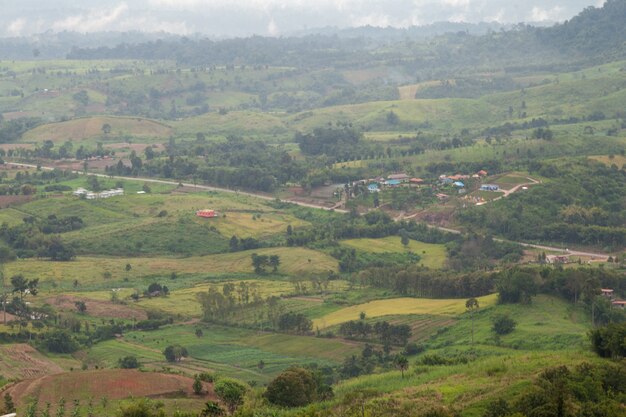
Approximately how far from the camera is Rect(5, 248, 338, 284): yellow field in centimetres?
7425

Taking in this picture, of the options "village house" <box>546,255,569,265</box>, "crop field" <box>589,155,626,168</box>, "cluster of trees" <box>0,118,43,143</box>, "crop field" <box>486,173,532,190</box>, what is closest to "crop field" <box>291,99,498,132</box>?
"cluster of trees" <box>0,118,43,143</box>

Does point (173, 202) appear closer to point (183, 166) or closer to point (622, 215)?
point (183, 166)

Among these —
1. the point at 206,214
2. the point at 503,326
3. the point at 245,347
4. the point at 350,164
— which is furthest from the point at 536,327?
the point at 350,164

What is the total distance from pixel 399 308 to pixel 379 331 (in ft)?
19.9

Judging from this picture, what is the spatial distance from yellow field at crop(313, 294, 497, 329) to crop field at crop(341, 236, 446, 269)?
577 inches

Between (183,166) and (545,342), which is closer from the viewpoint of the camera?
(545,342)

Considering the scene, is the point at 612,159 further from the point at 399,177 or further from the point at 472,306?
the point at 472,306

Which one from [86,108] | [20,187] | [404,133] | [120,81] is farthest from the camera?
[120,81]

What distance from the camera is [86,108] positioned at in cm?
18162

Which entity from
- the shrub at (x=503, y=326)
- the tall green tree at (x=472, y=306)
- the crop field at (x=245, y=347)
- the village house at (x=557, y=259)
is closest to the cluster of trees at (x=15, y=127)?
the crop field at (x=245, y=347)

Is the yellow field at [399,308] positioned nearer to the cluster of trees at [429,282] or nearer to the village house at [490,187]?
the cluster of trees at [429,282]

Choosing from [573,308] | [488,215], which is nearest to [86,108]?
[488,215]

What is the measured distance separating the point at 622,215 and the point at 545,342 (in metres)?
40.4

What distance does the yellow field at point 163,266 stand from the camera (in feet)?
244
